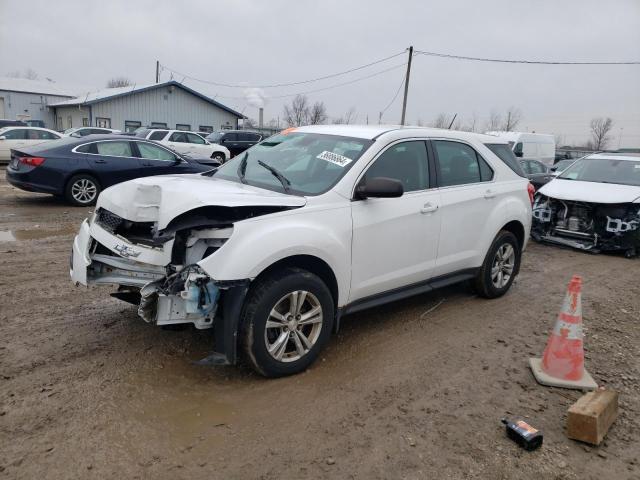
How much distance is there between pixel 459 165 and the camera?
16.4 feet

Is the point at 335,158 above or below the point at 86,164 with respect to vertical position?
above

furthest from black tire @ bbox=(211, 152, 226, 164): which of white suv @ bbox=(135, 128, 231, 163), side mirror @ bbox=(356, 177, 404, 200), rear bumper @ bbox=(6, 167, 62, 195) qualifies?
side mirror @ bbox=(356, 177, 404, 200)

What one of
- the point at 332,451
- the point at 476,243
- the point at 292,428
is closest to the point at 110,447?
the point at 292,428

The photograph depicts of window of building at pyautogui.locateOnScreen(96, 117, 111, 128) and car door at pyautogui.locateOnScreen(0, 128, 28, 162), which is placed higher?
window of building at pyautogui.locateOnScreen(96, 117, 111, 128)

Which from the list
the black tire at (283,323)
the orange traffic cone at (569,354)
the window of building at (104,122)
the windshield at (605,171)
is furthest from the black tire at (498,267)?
the window of building at (104,122)

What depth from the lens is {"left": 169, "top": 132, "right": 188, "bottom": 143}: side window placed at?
20797 millimetres

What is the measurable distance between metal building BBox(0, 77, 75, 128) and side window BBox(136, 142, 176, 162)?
119 feet

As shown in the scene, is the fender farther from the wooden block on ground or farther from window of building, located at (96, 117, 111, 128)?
window of building, located at (96, 117, 111, 128)

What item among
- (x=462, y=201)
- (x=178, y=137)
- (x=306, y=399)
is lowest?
(x=306, y=399)

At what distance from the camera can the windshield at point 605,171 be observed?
8.85 meters

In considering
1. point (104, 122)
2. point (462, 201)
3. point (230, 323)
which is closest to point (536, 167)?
point (462, 201)

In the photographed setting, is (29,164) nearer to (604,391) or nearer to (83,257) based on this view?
(83,257)

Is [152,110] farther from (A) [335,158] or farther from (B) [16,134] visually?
(A) [335,158]

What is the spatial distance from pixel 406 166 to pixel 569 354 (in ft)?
6.71
